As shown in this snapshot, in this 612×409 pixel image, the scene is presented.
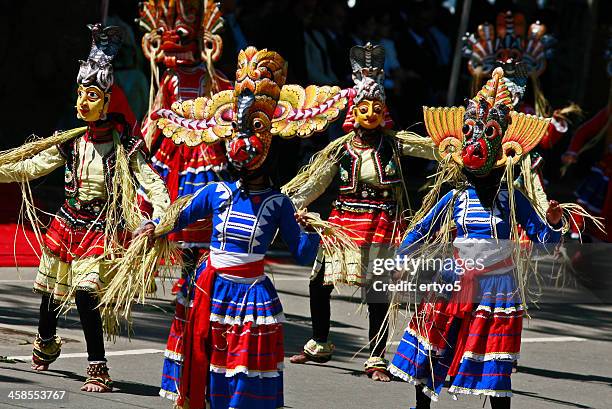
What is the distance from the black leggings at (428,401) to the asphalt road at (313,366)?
0.67m

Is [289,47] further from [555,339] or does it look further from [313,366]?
[313,366]

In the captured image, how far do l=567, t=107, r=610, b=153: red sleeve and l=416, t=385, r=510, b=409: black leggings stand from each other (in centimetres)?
596

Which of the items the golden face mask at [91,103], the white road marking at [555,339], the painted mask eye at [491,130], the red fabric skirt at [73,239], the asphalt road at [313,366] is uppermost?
the painted mask eye at [491,130]

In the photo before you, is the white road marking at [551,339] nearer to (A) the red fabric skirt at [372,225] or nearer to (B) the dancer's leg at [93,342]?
(A) the red fabric skirt at [372,225]

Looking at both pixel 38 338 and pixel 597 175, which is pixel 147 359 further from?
pixel 597 175

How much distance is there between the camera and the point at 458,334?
8.04 metres

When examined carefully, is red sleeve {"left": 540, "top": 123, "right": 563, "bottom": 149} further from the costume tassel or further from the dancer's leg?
the dancer's leg

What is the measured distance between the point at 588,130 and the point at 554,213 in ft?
19.6

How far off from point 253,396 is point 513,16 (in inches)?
265

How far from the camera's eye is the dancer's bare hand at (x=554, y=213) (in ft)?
26.3

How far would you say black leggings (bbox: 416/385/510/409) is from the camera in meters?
7.86

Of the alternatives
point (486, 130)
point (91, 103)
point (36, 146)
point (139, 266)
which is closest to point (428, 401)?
point (486, 130)

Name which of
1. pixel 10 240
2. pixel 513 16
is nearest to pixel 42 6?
pixel 10 240

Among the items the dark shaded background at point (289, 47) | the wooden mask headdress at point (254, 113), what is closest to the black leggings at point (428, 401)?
the wooden mask headdress at point (254, 113)
